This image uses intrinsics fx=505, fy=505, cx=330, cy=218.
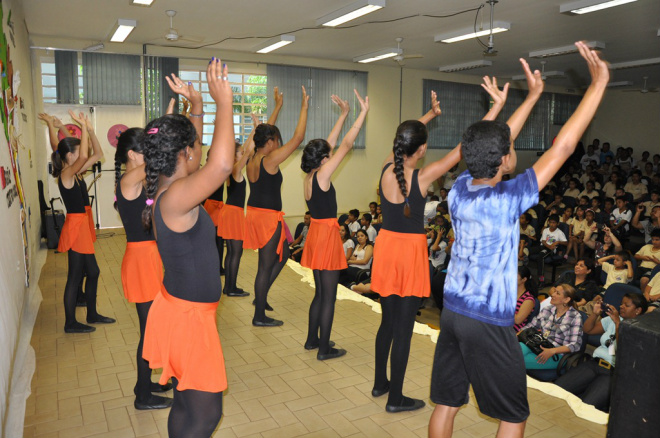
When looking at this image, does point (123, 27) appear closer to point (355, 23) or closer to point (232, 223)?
point (355, 23)

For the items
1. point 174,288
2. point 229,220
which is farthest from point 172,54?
point 174,288

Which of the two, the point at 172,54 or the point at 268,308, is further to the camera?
the point at 172,54

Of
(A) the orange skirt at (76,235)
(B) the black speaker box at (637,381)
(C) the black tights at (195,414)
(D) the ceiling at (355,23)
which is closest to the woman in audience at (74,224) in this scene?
(A) the orange skirt at (76,235)

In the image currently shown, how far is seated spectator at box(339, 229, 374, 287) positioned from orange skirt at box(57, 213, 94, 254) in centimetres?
331

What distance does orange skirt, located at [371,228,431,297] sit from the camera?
271 centimetres

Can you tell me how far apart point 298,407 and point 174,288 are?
4.86ft

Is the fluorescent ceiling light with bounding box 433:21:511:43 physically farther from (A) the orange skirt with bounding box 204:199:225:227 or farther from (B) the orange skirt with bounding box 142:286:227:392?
(B) the orange skirt with bounding box 142:286:227:392

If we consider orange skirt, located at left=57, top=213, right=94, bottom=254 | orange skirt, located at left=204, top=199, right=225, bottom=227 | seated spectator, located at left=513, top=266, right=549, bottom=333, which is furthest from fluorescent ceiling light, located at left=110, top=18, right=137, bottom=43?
seated spectator, located at left=513, top=266, right=549, bottom=333

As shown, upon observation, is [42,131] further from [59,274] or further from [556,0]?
[556,0]

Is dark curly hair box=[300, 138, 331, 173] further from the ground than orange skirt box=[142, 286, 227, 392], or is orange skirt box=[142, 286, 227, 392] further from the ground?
dark curly hair box=[300, 138, 331, 173]

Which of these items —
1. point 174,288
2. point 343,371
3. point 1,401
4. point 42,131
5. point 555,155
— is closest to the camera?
point 555,155

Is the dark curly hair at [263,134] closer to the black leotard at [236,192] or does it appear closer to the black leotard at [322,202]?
the black leotard at [322,202]

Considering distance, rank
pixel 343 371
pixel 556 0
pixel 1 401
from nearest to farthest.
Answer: pixel 1 401, pixel 343 371, pixel 556 0

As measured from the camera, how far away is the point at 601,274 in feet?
20.4
